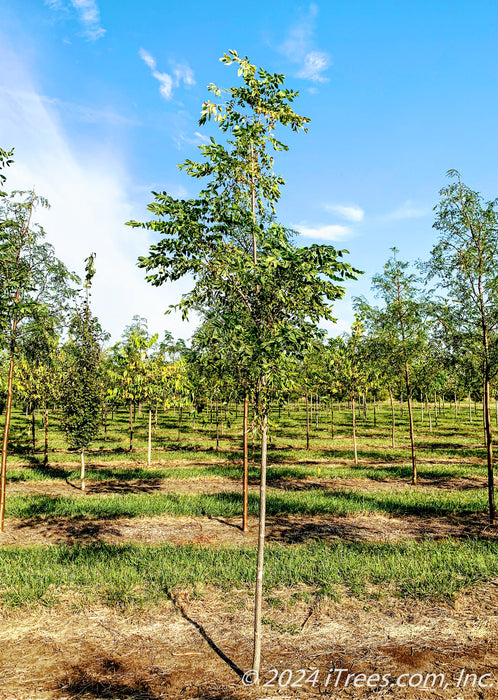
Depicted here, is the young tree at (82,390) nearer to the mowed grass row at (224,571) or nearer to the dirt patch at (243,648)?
the mowed grass row at (224,571)

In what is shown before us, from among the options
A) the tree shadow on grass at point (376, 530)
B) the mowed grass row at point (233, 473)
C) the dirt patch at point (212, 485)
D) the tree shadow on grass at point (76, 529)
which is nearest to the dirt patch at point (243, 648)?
the tree shadow on grass at point (376, 530)

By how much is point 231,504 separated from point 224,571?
571 centimetres

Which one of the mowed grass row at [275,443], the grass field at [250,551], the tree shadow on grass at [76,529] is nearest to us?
the grass field at [250,551]

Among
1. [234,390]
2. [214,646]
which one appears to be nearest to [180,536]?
[214,646]

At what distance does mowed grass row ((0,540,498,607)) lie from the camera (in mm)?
6914

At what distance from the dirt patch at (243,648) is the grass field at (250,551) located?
0.12ft

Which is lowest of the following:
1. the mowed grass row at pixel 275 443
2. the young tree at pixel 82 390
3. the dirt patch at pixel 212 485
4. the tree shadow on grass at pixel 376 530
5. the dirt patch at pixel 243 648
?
the mowed grass row at pixel 275 443

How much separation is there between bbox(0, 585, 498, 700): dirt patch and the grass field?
36mm

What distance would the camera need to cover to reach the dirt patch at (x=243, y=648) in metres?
4.73

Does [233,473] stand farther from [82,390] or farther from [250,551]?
[250,551]

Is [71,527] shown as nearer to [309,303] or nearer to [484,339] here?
[309,303]

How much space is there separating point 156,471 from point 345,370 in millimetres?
11109

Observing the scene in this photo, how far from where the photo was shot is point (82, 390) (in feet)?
52.5

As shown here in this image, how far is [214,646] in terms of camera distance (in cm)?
568
